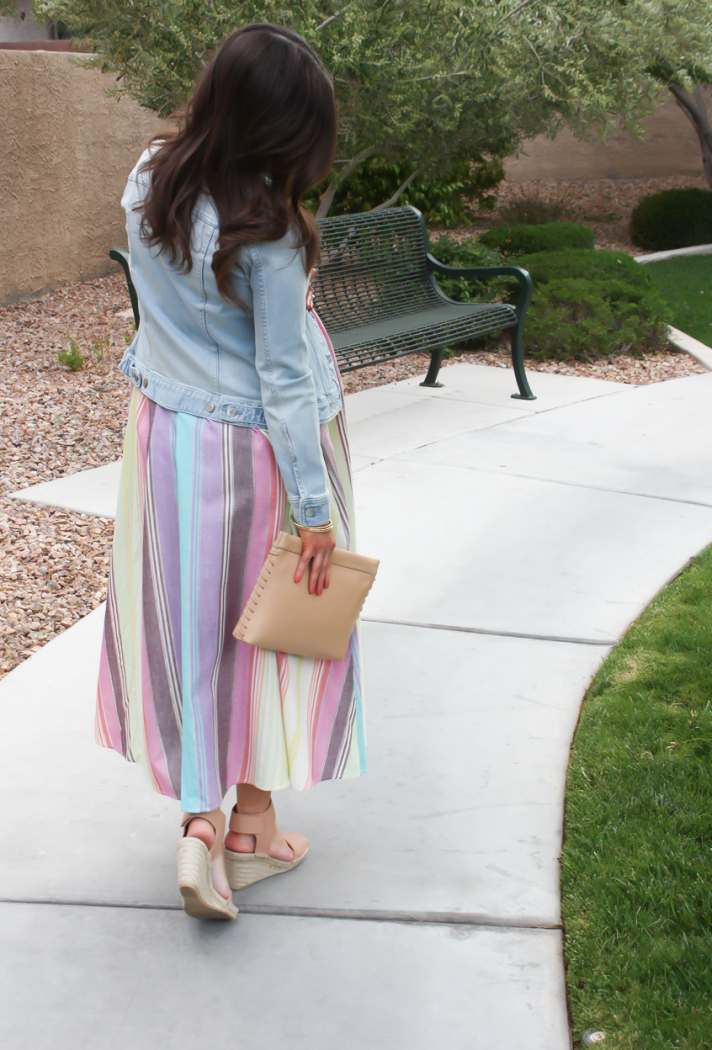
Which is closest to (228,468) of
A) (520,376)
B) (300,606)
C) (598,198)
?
(300,606)

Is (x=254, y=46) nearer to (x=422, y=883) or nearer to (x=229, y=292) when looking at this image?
(x=229, y=292)

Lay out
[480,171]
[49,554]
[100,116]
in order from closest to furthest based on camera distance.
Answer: [49,554] → [100,116] → [480,171]

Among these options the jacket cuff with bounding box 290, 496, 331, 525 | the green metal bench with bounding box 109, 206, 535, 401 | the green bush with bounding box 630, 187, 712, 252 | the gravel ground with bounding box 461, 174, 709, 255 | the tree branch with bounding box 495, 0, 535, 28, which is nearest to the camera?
the jacket cuff with bounding box 290, 496, 331, 525

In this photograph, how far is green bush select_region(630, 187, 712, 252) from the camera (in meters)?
13.0

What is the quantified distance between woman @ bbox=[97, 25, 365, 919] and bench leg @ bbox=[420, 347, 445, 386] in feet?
15.0

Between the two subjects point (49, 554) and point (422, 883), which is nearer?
point (422, 883)

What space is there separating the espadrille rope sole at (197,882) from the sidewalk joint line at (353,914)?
0.47ft

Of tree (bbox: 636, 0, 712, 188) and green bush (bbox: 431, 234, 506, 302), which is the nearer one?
green bush (bbox: 431, 234, 506, 302)

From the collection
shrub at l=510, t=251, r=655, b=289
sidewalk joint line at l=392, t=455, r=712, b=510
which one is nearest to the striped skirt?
sidewalk joint line at l=392, t=455, r=712, b=510

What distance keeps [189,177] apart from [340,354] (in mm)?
3557

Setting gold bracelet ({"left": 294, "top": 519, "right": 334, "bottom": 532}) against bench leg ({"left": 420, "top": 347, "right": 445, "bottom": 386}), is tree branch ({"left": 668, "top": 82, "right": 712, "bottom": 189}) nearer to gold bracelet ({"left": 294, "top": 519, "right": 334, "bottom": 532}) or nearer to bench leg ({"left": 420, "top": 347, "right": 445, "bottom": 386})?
bench leg ({"left": 420, "top": 347, "right": 445, "bottom": 386})

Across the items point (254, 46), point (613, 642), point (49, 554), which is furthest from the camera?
point (49, 554)

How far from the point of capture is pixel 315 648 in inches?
76.7

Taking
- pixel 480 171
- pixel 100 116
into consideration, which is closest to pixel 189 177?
pixel 100 116
